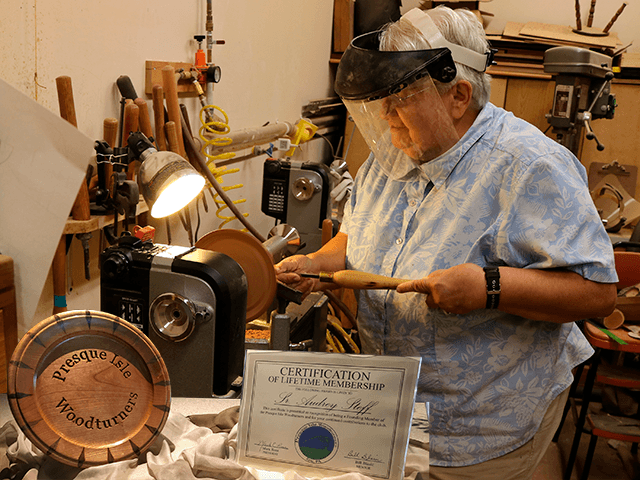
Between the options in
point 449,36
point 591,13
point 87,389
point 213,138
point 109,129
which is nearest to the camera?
point 87,389

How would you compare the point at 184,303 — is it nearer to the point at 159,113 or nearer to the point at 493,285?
the point at 493,285

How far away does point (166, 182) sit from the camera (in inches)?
47.9

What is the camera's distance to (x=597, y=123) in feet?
15.0

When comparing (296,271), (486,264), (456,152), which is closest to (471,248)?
(486,264)

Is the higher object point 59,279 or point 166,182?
point 166,182

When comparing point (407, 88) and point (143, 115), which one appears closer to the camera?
point (407, 88)

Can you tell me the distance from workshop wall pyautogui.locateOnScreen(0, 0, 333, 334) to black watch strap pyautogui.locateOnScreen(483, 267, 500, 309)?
0.83 meters

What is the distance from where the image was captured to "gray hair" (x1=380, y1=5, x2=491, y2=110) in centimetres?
123

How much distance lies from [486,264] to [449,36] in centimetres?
51

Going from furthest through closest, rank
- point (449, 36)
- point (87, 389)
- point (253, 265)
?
point (253, 265) < point (449, 36) < point (87, 389)

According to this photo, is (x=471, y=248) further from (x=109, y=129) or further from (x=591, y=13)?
(x=591, y=13)

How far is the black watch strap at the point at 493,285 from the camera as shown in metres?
1.18

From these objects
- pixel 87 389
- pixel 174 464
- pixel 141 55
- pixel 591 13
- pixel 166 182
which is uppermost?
pixel 591 13
